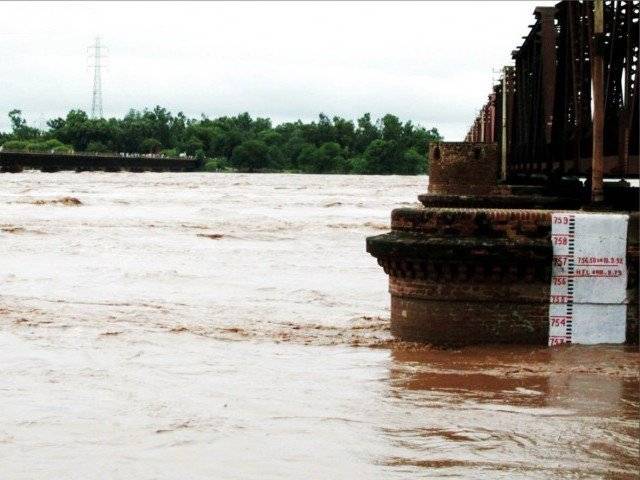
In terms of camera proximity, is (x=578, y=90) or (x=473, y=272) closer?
(x=473, y=272)

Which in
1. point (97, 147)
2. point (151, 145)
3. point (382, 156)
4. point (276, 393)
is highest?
point (151, 145)

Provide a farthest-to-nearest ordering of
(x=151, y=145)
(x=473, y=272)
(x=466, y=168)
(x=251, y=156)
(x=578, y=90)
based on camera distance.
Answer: (x=151, y=145)
(x=251, y=156)
(x=466, y=168)
(x=578, y=90)
(x=473, y=272)

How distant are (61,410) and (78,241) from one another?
1898 cm

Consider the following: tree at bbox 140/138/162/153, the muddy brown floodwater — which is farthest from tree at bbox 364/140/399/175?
the muddy brown floodwater

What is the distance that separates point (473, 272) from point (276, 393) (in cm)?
235

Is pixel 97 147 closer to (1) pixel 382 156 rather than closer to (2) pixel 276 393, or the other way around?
(1) pixel 382 156

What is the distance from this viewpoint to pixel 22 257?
22.3 meters

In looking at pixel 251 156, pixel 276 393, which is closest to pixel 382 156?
A: pixel 251 156

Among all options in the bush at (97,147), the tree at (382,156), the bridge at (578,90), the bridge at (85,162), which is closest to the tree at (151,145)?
the bush at (97,147)

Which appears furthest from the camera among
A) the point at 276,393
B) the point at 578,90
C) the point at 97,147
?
the point at 97,147

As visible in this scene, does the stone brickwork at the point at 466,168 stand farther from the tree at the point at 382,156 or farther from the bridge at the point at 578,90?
the tree at the point at 382,156

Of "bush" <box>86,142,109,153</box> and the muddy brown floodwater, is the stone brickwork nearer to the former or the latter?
the muddy brown floodwater

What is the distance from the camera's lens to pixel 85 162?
154 meters

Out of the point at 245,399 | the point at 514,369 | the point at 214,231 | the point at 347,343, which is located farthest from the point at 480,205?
the point at 214,231
